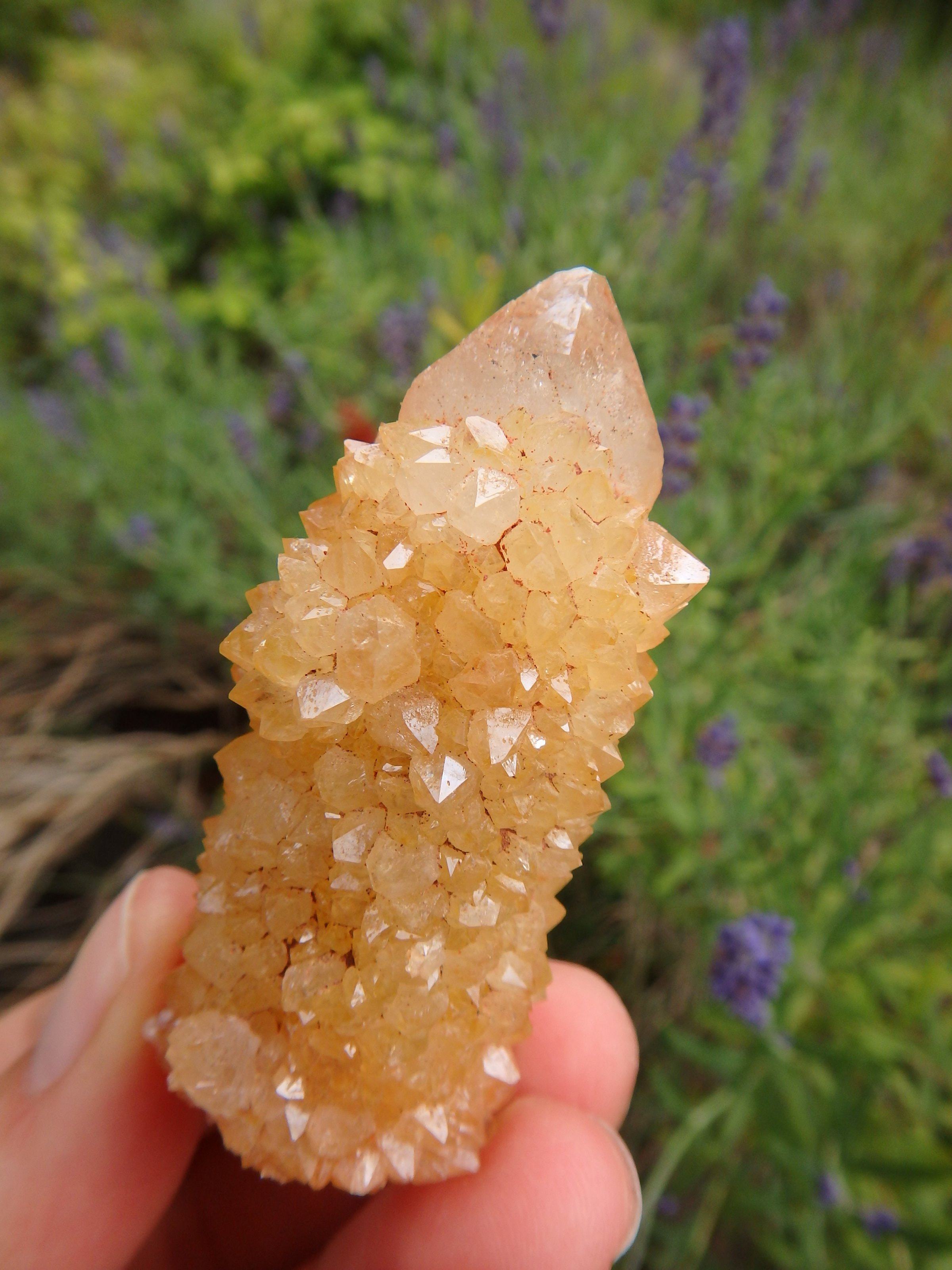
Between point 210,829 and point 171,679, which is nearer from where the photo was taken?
point 210,829

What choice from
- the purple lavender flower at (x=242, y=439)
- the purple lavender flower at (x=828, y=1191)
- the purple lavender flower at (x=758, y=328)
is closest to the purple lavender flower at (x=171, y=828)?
the purple lavender flower at (x=242, y=439)

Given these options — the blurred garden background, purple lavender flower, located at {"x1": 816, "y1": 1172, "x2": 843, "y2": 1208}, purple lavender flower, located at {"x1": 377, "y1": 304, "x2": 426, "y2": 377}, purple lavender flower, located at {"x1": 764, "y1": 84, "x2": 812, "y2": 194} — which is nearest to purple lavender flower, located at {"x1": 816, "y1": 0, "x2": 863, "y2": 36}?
the blurred garden background

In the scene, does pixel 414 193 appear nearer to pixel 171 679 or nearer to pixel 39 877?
pixel 171 679

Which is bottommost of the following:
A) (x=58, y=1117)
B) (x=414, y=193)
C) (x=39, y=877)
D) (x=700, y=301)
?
(x=39, y=877)

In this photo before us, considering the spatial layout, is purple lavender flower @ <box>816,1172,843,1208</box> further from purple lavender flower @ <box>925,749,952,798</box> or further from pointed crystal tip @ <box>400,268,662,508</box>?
pointed crystal tip @ <box>400,268,662,508</box>

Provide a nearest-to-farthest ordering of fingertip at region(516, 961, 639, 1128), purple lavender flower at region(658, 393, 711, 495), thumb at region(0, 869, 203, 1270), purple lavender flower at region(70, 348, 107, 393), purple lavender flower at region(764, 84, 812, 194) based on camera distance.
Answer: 1. thumb at region(0, 869, 203, 1270)
2. fingertip at region(516, 961, 639, 1128)
3. purple lavender flower at region(658, 393, 711, 495)
4. purple lavender flower at region(764, 84, 812, 194)
5. purple lavender flower at region(70, 348, 107, 393)

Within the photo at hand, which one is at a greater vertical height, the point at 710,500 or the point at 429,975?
the point at 710,500

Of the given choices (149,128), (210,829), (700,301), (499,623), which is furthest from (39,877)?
(149,128)
